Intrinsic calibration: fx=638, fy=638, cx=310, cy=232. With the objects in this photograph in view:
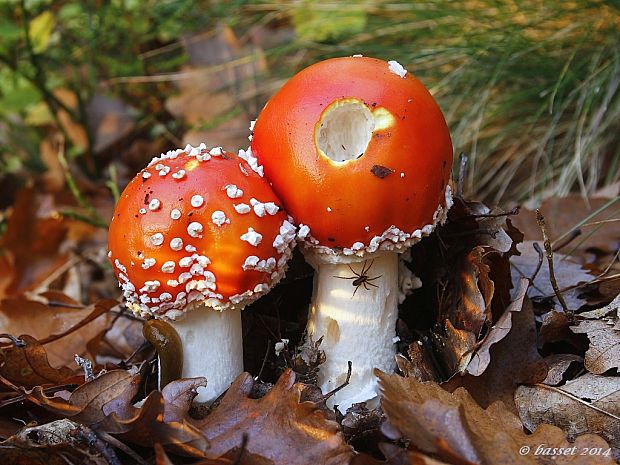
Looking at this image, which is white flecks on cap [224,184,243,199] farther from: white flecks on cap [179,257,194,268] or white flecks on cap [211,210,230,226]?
white flecks on cap [179,257,194,268]

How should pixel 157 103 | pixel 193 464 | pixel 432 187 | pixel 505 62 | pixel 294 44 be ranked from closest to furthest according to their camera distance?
pixel 193 464
pixel 432 187
pixel 505 62
pixel 294 44
pixel 157 103

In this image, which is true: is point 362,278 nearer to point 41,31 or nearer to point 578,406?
point 578,406

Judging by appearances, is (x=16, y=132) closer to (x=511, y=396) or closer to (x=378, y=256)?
(x=378, y=256)

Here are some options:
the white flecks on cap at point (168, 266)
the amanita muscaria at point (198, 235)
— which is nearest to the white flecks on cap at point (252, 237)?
the amanita muscaria at point (198, 235)

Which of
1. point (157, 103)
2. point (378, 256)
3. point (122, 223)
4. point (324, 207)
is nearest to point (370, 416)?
point (378, 256)

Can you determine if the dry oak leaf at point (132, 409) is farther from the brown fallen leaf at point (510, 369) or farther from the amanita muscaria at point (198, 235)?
the brown fallen leaf at point (510, 369)

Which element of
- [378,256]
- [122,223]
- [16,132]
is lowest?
[16,132]

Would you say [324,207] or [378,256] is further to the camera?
[378,256]
